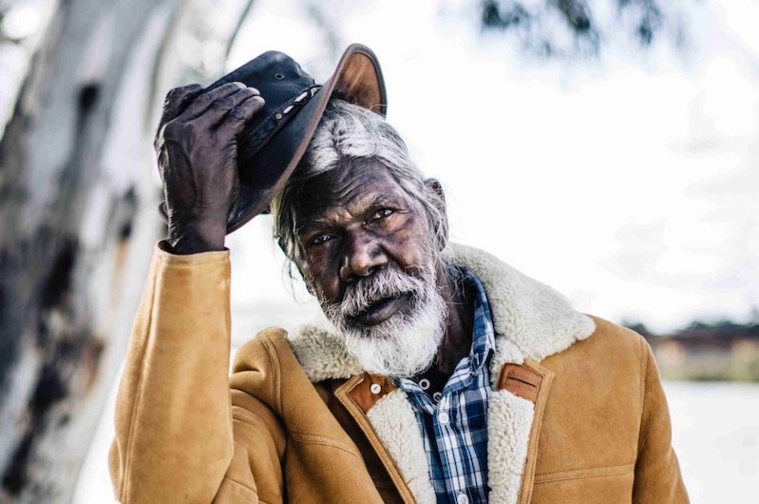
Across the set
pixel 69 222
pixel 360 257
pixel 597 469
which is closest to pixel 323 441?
pixel 360 257

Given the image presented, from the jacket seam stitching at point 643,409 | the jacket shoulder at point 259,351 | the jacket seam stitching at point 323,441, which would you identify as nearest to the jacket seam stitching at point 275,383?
the jacket shoulder at point 259,351

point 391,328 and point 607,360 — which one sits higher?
point 391,328

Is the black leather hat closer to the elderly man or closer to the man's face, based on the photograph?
the elderly man

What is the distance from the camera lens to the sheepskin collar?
2.19 meters

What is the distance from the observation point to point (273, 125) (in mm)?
1973

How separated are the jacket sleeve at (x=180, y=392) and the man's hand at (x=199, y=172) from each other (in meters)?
0.06

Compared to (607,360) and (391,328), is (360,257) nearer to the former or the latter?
(391,328)

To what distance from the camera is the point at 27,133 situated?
307 centimetres

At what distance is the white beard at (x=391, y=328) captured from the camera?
2.13 meters

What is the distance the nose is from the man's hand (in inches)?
15.4

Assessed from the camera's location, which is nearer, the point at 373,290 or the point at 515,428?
the point at 515,428

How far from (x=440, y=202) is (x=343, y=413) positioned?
0.74 metres

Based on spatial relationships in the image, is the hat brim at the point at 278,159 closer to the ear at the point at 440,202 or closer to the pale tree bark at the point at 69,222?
the ear at the point at 440,202

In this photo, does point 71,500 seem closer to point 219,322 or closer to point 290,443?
point 290,443
